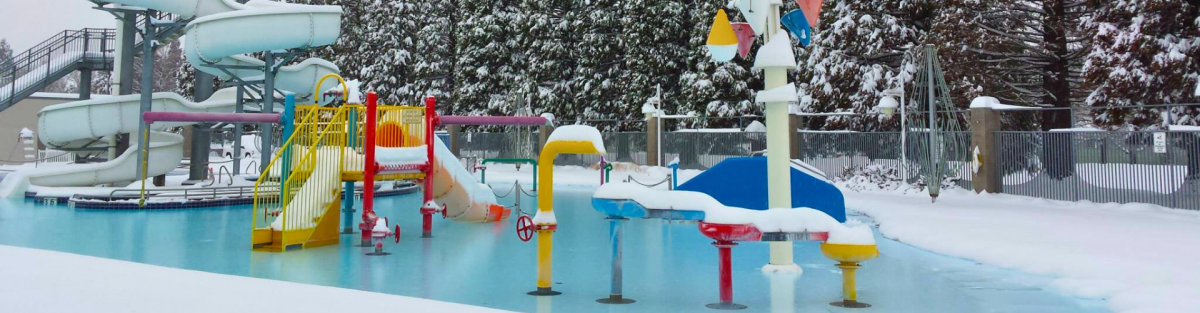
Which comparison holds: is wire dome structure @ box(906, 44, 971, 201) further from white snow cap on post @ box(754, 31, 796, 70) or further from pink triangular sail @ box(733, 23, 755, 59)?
white snow cap on post @ box(754, 31, 796, 70)

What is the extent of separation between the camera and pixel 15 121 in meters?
45.9

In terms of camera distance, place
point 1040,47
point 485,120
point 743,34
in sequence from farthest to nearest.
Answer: point 1040,47 < point 485,120 < point 743,34

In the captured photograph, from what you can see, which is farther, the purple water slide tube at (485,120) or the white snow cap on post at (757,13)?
the purple water slide tube at (485,120)

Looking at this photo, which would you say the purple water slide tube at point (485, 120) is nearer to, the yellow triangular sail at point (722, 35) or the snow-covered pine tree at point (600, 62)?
the yellow triangular sail at point (722, 35)

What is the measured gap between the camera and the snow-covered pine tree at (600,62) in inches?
1490

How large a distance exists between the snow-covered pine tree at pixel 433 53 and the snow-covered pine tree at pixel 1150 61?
102 feet

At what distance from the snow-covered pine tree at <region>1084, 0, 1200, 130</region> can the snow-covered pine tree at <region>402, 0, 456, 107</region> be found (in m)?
31.1

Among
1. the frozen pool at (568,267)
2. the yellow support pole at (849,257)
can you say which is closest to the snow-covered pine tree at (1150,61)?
the frozen pool at (568,267)

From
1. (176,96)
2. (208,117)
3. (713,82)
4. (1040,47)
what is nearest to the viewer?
(208,117)

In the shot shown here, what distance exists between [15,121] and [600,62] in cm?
3314

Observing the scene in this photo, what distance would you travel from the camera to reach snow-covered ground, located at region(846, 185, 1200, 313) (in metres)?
7.99

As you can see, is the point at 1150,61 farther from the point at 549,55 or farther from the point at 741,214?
the point at 549,55

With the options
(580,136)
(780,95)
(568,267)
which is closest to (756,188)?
(780,95)

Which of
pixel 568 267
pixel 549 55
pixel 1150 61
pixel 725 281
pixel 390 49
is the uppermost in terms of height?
pixel 390 49
